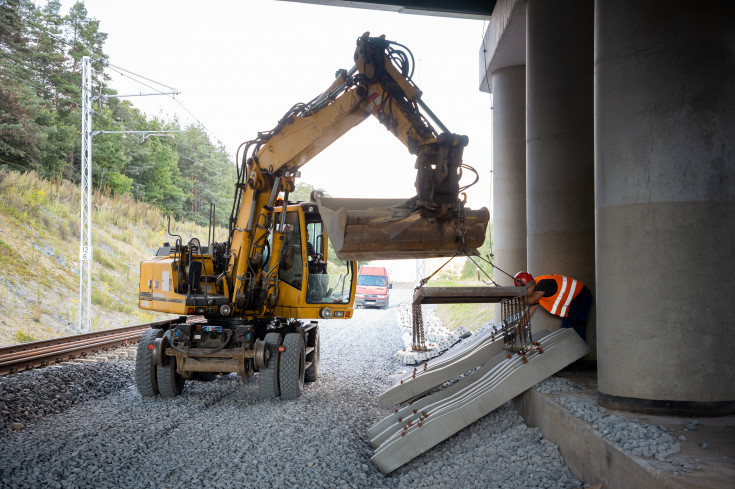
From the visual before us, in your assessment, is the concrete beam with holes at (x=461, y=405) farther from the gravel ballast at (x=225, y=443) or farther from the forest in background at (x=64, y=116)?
the forest in background at (x=64, y=116)

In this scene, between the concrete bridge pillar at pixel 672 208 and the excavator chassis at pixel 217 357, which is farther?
the excavator chassis at pixel 217 357

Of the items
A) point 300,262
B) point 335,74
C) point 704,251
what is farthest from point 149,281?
point 704,251

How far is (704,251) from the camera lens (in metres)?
4.54

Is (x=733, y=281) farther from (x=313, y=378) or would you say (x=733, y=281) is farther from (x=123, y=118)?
(x=123, y=118)

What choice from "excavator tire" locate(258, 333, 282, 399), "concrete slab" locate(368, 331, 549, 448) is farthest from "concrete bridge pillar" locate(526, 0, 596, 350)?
"excavator tire" locate(258, 333, 282, 399)

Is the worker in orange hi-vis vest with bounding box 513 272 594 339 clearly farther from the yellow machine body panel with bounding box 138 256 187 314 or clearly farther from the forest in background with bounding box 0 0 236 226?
the forest in background with bounding box 0 0 236 226

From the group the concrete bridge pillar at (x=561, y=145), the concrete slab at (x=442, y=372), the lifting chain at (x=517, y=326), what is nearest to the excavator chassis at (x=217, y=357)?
the concrete slab at (x=442, y=372)

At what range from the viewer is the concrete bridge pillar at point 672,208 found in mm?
4551

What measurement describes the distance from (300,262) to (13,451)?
14.0 feet

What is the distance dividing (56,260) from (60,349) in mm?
10987

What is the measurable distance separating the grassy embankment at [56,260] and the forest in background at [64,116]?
243cm

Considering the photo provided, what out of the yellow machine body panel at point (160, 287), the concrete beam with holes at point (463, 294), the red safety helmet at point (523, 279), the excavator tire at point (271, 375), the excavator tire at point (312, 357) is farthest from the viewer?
the excavator tire at point (312, 357)

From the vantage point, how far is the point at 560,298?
290 inches

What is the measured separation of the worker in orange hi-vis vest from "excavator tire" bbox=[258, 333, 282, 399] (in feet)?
11.0
